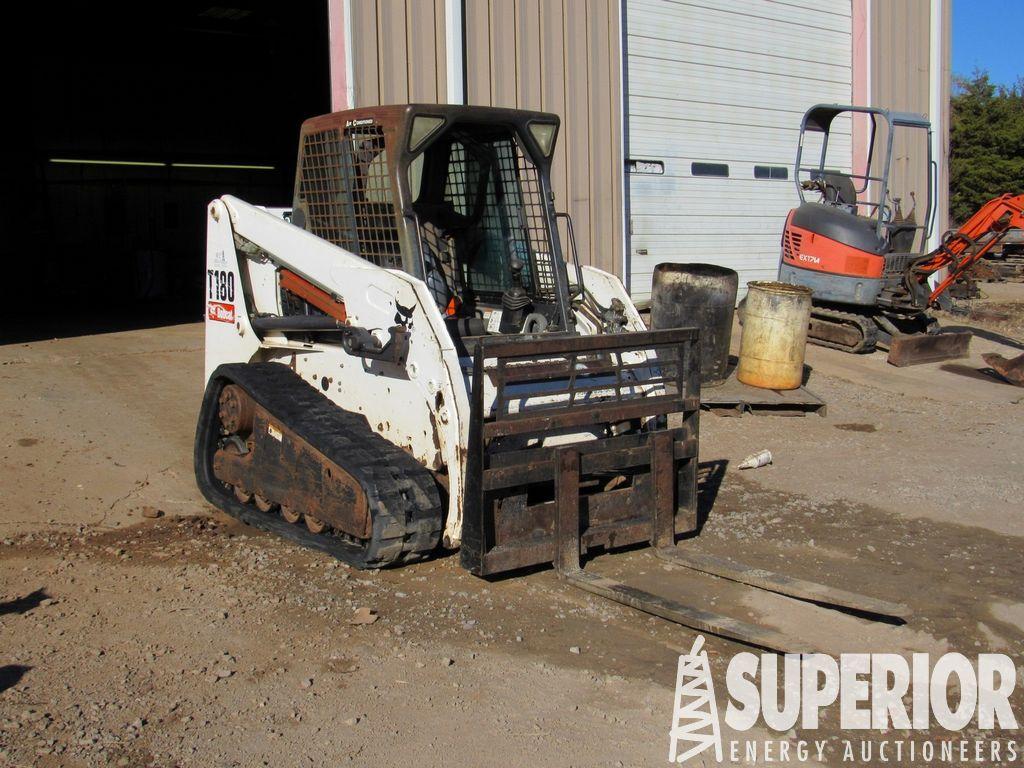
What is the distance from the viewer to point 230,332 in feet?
22.5

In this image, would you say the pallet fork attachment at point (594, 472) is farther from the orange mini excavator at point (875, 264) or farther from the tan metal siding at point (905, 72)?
the tan metal siding at point (905, 72)

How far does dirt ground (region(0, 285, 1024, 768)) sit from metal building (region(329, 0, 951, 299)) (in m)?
4.61

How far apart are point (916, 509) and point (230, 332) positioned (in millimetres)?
4603

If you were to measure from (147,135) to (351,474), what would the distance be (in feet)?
64.2

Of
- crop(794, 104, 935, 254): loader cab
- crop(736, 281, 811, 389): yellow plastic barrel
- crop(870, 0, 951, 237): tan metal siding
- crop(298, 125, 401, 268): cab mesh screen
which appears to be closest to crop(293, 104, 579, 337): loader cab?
crop(298, 125, 401, 268): cab mesh screen

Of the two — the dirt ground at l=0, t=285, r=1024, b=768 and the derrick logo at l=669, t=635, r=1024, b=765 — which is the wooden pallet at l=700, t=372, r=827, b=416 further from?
the derrick logo at l=669, t=635, r=1024, b=765

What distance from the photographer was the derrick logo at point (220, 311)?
6832 mm

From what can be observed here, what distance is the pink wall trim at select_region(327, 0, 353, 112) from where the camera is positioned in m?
10.3

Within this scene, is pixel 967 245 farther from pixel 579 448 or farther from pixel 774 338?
pixel 579 448

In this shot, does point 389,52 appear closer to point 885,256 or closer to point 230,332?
point 230,332

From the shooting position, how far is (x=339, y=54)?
10328mm

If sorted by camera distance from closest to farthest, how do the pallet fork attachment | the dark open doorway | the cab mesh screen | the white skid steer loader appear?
the pallet fork attachment
the white skid steer loader
the cab mesh screen
the dark open doorway

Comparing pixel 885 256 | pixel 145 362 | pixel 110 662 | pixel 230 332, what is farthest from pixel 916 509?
pixel 145 362

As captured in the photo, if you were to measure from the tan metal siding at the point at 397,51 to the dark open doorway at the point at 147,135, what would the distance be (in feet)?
24.5
